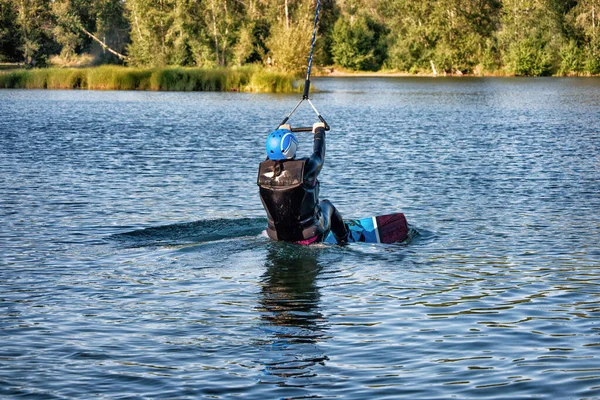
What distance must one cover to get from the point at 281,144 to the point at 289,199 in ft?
2.66

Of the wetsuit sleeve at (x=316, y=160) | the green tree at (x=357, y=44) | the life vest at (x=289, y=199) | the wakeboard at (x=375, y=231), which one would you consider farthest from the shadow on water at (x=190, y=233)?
the green tree at (x=357, y=44)

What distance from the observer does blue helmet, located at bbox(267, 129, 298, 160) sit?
13078mm

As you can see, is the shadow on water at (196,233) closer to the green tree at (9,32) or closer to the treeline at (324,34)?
the treeline at (324,34)

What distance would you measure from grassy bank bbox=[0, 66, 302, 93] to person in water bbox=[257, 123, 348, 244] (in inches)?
2447

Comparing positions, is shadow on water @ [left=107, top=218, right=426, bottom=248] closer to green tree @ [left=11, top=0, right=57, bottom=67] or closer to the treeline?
the treeline

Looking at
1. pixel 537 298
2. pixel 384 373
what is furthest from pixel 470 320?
pixel 384 373

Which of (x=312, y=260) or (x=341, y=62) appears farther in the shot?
(x=341, y=62)

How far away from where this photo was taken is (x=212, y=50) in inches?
4092

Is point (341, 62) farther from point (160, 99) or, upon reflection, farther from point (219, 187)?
point (219, 187)

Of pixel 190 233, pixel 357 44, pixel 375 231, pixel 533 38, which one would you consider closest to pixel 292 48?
pixel 533 38

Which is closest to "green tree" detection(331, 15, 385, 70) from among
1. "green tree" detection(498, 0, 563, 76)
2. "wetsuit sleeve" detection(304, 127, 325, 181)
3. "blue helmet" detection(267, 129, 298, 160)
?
"green tree" detection(498, 0, 563, 76)

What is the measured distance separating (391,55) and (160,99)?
201 ft

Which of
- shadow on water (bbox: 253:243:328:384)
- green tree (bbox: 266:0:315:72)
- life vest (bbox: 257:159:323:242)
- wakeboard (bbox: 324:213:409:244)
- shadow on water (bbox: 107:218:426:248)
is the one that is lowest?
shadow on water (bbox: 253:243:328:384)

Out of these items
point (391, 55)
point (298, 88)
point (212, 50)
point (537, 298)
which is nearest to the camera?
point (537, 298)
